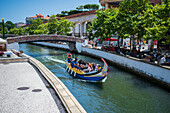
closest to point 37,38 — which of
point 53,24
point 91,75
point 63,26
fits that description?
point 63,26

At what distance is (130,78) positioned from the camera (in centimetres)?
2420

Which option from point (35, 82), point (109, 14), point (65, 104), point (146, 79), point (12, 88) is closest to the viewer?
point (65, 104)

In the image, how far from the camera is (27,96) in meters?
12.3

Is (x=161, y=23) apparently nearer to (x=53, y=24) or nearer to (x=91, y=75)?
(x=91, y=75)

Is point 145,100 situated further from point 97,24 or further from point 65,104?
point 97,24

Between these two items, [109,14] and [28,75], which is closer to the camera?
[28,75]

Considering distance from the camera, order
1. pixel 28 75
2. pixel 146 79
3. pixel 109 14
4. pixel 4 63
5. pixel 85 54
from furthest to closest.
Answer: pixel 85 54, pixel 109 14, pixel 4 63, pixel 146 79, pixel 28 75

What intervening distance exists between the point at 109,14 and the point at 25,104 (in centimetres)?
3301

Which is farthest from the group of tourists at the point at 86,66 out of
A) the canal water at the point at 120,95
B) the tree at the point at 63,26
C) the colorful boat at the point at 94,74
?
the tree at the point at 63,26

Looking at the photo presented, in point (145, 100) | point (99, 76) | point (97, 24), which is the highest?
point (97, 24)

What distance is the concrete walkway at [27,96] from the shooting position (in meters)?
10.3

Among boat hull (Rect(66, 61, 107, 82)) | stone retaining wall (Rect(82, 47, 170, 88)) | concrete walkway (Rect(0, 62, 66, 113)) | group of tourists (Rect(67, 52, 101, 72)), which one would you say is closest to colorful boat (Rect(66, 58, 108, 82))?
boat hull (Rect(66, 61, 107, 82))

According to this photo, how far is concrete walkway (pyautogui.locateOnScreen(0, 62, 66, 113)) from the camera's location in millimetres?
10305

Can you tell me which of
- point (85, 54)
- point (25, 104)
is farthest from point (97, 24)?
point (25, 104)
